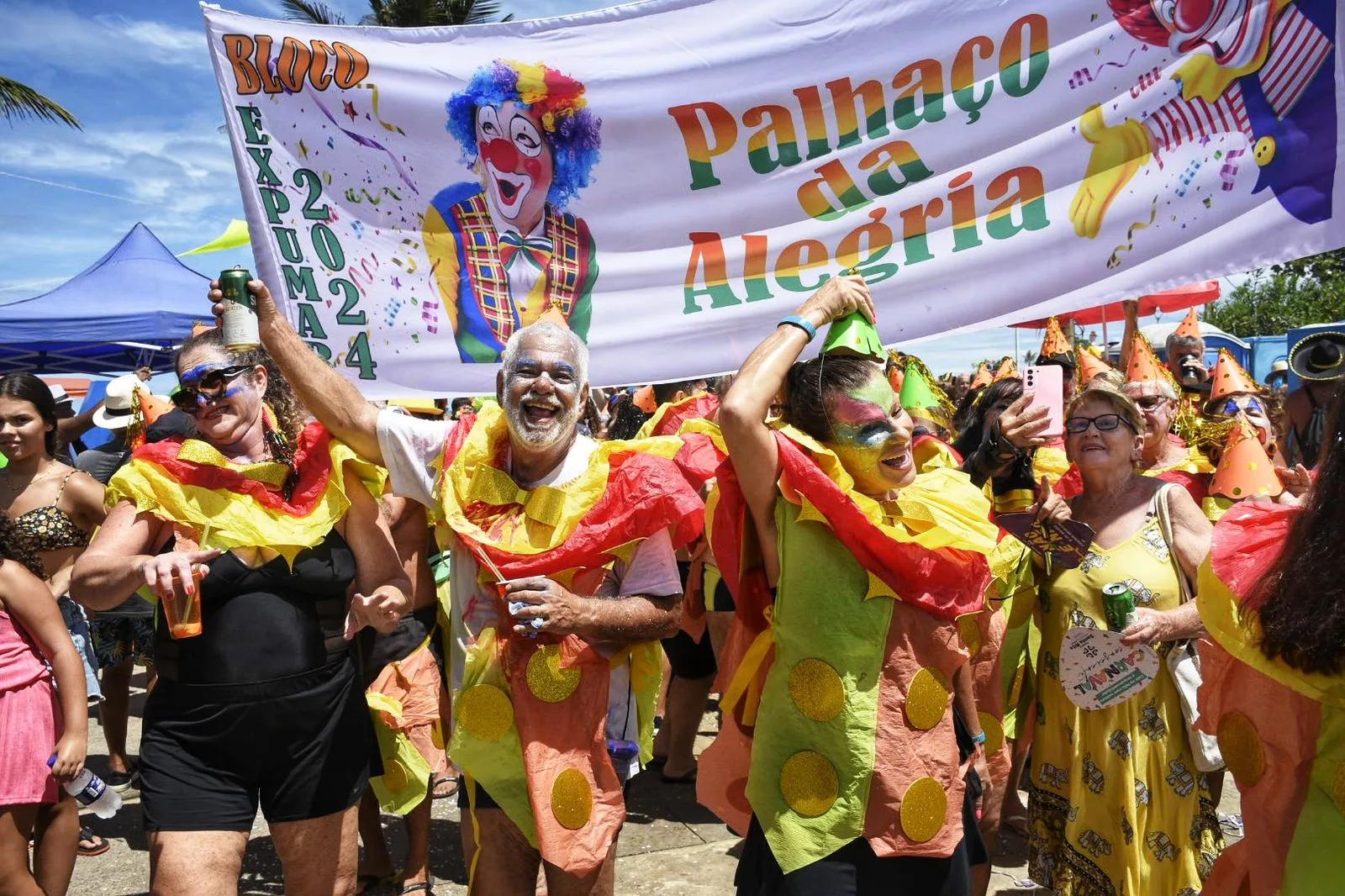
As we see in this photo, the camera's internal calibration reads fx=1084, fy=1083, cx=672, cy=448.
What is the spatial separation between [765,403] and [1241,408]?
357 centimetres

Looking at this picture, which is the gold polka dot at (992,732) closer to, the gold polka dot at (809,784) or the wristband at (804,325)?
the gold polka dot at (809,784)

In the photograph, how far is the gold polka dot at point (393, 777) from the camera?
399 centimetres

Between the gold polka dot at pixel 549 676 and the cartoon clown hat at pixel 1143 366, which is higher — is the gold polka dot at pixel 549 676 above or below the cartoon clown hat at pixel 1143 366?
below

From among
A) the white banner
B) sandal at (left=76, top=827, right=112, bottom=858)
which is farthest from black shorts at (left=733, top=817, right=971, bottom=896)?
sandal at (left=76, top=827, right=112, bottom=858)

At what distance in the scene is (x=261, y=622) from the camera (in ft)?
9.48

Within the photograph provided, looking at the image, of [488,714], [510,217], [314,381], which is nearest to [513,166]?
[510,217]

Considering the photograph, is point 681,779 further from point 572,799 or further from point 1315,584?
point 1315,584

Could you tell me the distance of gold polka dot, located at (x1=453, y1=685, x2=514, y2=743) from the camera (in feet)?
9.21

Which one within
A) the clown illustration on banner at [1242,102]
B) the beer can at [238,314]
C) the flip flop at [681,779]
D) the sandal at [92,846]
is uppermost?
the clown illustration on banner at [1242,102]

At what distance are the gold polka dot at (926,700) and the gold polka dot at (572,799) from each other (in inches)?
34.0

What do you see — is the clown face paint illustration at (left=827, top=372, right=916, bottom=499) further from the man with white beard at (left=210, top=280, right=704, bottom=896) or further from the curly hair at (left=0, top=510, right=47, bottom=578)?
the curly hair at (left=0, top=510, right=47, bottom=578)

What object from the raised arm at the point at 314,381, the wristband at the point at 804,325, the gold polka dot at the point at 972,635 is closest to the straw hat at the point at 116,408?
the raised arm at the point at 314,381

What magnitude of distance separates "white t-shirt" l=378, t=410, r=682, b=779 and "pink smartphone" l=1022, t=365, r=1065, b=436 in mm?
1239

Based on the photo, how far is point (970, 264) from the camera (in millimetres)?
3197
